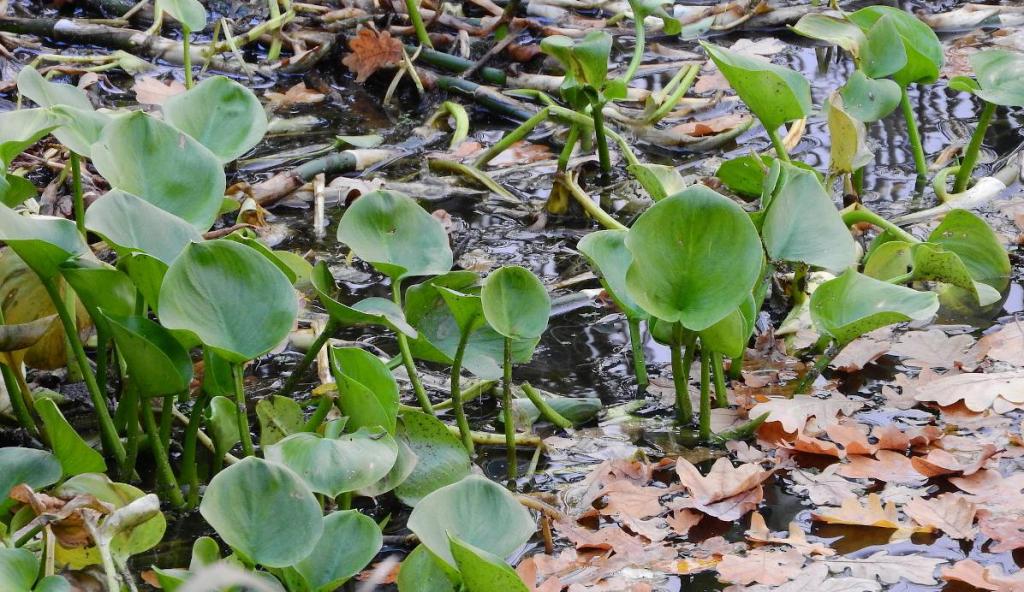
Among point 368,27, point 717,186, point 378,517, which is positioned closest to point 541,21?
point 368,27

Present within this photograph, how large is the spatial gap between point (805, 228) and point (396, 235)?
544 mm

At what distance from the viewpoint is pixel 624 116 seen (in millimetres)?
2744

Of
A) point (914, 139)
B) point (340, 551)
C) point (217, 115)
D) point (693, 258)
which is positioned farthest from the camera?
point (914, 139)

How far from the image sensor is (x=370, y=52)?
3061mm

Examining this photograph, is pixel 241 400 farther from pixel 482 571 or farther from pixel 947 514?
pixel 947 514

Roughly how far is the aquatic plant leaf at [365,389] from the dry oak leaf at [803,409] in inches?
21.9

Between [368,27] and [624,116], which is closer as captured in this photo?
[624,116]

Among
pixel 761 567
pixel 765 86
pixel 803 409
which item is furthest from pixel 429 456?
pixel 765 86

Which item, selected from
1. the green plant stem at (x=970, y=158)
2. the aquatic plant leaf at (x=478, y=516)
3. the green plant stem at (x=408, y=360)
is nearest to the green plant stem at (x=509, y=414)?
the green plant stem at (x=408, y=360)

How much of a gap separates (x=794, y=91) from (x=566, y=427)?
64 cm

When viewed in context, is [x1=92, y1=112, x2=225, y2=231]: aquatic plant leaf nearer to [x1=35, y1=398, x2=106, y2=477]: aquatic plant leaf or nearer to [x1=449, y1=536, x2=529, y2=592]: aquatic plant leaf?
[x1=35, y1=398, x2=106, y2=477]: aquatic plant leaf

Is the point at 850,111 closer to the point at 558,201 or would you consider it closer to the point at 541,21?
the point at 558,201

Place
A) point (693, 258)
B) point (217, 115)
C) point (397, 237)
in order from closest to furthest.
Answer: point (693, 258) → point (397, 237) → point (217, 115)

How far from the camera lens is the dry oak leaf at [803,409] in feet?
5.09
